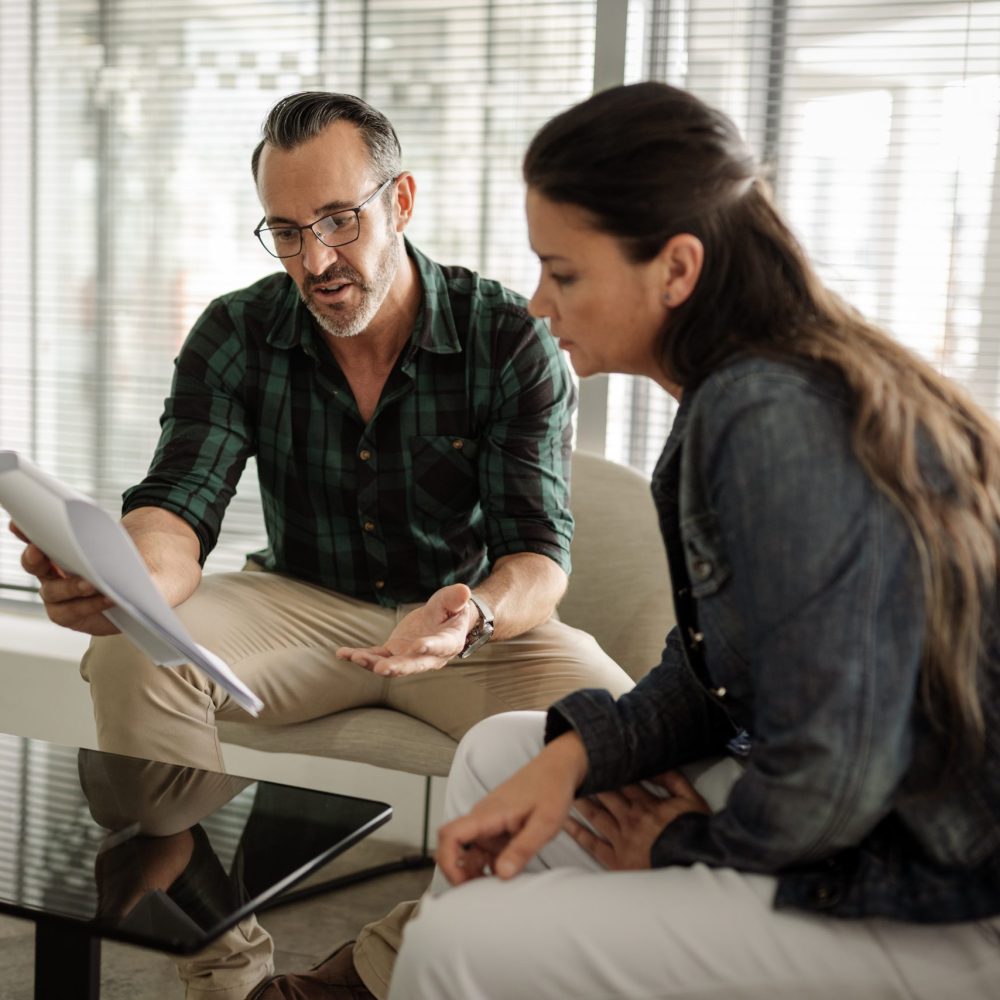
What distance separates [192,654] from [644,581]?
104cm

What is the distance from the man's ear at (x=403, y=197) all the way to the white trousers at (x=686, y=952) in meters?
1.27

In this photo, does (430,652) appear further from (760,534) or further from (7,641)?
(7,641)

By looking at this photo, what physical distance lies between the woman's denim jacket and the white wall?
1663 millimetres

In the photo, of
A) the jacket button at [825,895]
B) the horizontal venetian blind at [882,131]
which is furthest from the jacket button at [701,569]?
the horizontal venetian blind at [882,131]

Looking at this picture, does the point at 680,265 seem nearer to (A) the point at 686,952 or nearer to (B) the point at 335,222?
(A) the point at 686,952

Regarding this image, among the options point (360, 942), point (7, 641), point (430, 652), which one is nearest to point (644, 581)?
point (430, 652)

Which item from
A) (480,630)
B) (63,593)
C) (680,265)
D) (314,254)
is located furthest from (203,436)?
(680,265)

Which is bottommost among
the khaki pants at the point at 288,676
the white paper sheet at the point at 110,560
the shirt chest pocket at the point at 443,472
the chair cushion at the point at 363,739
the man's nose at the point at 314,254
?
the chair cushion at the point at 363,739

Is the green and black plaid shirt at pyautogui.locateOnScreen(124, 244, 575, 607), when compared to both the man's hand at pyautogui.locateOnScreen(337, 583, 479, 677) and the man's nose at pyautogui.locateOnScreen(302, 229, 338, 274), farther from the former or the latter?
the man's hand at pyautogui.locateOnScreen(337, 583, 479, 677)

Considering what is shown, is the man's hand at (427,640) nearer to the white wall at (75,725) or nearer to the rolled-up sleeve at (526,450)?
the rolled-up sleeve at (526,450)

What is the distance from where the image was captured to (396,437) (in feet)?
6.46

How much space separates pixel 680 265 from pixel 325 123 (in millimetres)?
956

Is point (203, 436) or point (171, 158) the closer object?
point (203, 436)

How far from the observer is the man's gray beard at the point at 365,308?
1896 mm
